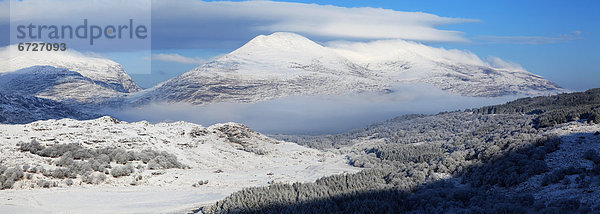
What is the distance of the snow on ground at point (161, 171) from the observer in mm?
25266

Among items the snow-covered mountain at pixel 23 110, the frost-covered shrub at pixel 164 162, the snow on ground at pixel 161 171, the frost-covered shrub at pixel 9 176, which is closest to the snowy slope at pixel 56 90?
the snow-covered mountain at pixel 23 110

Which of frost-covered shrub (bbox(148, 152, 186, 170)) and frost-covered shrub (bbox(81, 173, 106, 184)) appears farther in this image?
frost-covered shrub (bbox(148, 152, 186, 170))

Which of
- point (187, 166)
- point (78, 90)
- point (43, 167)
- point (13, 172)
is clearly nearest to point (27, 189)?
point (13, 172)

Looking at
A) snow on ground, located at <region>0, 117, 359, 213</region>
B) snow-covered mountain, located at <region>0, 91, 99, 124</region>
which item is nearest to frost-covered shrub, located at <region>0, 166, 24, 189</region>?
Answer: snow on ground, located at <region>0, 117, 359, 213</region>

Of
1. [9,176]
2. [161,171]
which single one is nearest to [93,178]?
[9,176]

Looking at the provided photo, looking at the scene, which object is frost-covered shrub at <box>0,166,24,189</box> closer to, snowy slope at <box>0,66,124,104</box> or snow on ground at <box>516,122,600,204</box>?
snow on ground at <box>516,122,600,204</box>

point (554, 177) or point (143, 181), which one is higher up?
point (554, 177)

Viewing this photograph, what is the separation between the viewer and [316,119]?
19388cm

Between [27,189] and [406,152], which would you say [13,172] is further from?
[406,152]

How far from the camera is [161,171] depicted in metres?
35.2

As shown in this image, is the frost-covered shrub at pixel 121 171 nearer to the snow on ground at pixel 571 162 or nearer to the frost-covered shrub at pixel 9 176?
the frost-covered shrub at pixel 9 176

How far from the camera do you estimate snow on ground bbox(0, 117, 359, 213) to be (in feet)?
82.9

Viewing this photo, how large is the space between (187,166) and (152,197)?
12425 mm

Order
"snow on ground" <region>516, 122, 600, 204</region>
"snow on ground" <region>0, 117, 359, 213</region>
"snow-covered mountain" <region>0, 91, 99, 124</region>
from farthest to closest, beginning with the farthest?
"snow-covered mountain" <region>0, 91, 99, 124</region>
"snow on ground" <region>0, 117, 359, 213</region>
"snow on ground" <region>516, 122, 600, 204</region>
